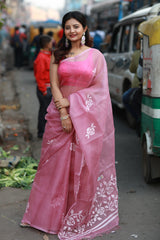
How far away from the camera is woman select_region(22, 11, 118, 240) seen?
3562mm

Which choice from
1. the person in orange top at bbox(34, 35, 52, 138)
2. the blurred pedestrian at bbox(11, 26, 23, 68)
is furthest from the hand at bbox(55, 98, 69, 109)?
the blurred pedestrian at bbox(11, 26, 23, 68)

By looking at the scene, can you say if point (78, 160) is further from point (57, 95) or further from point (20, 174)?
point (20, 174)

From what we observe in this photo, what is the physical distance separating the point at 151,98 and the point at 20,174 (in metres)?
1.94

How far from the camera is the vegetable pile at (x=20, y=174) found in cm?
500

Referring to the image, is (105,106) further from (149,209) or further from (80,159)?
(149,209)

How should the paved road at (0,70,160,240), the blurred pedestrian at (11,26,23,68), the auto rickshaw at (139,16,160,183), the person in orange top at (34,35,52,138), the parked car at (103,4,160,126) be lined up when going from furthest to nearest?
the blurred pedestrian at (11,26,23,68) → the parked car at (103,4,160,126) → the person in orange top at (34,35,52,138) → the auto rickshaw at (139,16,160,183) → the paved road at (0,70,160,240)

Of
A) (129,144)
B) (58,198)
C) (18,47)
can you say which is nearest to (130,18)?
(129,144)

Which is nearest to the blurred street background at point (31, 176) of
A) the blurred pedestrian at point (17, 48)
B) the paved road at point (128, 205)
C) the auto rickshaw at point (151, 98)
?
the paved road at point (128, 205)

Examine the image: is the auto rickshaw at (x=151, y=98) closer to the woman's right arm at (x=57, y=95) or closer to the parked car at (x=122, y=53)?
the woman's right arm at (x=57, y=95)

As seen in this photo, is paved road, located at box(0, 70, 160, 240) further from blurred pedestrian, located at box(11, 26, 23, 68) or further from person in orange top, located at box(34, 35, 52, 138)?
blurred pedestrian, located at box(11, 26, 23, 68)

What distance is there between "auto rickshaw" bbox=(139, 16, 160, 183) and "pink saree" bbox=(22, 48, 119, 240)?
97 centimetres

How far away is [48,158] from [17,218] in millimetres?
803

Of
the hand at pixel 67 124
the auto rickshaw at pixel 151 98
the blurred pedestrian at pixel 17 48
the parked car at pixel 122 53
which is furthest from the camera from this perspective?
the blurred pedestrian at pixel 17 48

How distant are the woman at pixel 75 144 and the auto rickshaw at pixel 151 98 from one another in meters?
0.97
